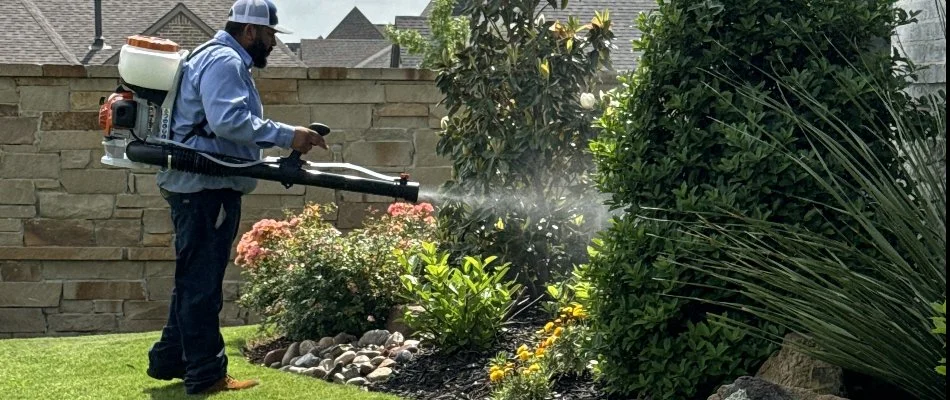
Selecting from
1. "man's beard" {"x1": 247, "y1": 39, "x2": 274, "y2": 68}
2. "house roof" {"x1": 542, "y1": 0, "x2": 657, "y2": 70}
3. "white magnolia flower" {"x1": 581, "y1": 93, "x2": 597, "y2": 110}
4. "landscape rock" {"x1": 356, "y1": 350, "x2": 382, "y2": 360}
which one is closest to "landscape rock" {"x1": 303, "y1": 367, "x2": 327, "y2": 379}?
"landscape rock" {"x1": 356, "y1": 350, "x2": 382, "y2": 360}

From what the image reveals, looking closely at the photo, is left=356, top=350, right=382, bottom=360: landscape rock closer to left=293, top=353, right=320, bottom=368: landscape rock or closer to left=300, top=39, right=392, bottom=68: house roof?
left=293, top=353, right=320, bottom=368: landscape rock

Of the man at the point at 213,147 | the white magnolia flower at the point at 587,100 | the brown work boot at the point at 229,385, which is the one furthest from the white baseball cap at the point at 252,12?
the white magnolia flower at the point at 587,100

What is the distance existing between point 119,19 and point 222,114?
28.8m

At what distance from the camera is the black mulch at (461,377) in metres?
5.71

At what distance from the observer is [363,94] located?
10211mm

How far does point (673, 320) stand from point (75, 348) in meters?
4.23

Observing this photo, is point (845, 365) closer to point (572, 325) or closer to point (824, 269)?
point (824, 269)

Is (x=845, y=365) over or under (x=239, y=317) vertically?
over

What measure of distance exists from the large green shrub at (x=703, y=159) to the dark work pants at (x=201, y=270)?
5.75 ft

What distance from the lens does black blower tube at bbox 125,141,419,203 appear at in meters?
5.73

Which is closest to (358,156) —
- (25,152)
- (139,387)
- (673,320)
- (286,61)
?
(25,152)

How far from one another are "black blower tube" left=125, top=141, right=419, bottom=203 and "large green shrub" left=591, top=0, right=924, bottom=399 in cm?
107

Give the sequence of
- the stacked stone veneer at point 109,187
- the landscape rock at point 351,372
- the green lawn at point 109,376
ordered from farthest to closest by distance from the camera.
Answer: the stacked stone veneer at point 109,187 < the landscape rock at point 351,372 < the green lawn at point 109,376

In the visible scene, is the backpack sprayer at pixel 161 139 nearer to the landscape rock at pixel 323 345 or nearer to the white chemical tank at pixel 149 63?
the white chemical tank at pixel 149 63
